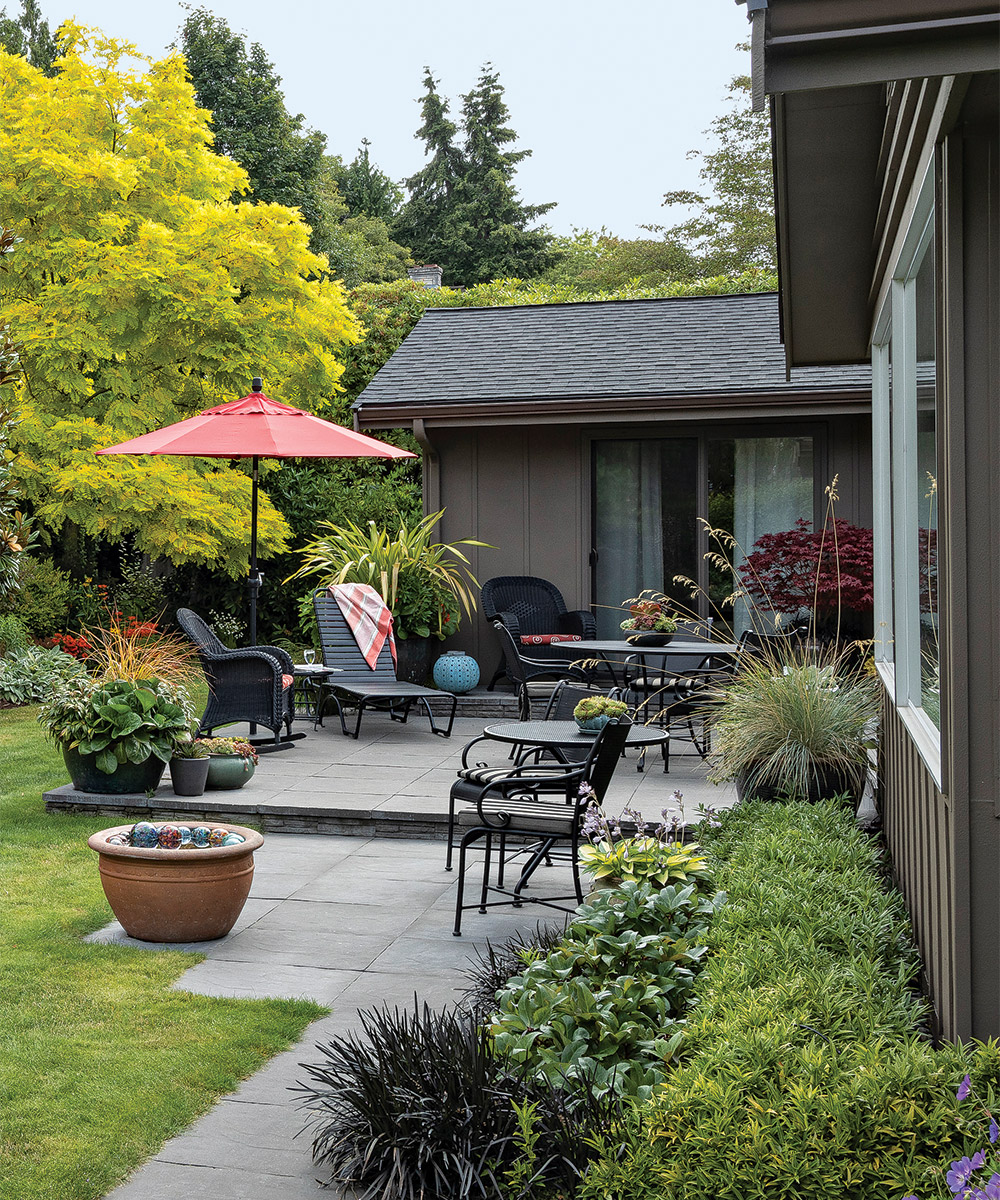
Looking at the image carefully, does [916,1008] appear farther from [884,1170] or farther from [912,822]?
[912,822]

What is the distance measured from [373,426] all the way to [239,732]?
3.40 m

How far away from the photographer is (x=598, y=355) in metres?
10.9

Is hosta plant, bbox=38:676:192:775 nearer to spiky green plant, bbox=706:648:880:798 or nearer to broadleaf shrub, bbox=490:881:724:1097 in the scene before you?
spiky green plant, bbox=706:648:880:798

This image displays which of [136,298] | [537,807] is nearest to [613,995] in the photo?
[537,807]

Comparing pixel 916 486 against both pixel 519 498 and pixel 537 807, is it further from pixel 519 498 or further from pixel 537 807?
pixel 519 498

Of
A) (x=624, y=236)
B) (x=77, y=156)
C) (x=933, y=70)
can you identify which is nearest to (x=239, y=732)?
(x=77, y=156)

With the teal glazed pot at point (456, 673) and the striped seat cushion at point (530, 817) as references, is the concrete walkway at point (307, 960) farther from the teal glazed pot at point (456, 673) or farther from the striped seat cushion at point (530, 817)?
the teal glazed pot at point (456, 673)

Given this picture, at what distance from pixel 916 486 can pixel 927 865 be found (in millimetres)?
1166

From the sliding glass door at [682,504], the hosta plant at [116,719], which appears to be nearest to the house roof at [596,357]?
the sliding glass door at [682,504]

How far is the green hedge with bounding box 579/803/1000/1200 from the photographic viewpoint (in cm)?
186

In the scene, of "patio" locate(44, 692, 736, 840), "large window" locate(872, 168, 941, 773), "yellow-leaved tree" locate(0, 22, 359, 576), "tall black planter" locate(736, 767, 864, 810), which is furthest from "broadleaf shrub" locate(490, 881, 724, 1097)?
"yellow-leaved tree" locate(0, 22, 359, 576)

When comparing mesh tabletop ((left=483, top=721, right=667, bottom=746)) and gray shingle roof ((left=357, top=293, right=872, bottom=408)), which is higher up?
gray shingle roof ((left=357, top=293, right=872, bottom=408))

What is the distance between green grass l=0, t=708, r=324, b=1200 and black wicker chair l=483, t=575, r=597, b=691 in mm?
5359

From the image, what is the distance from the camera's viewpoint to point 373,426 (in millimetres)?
10500
